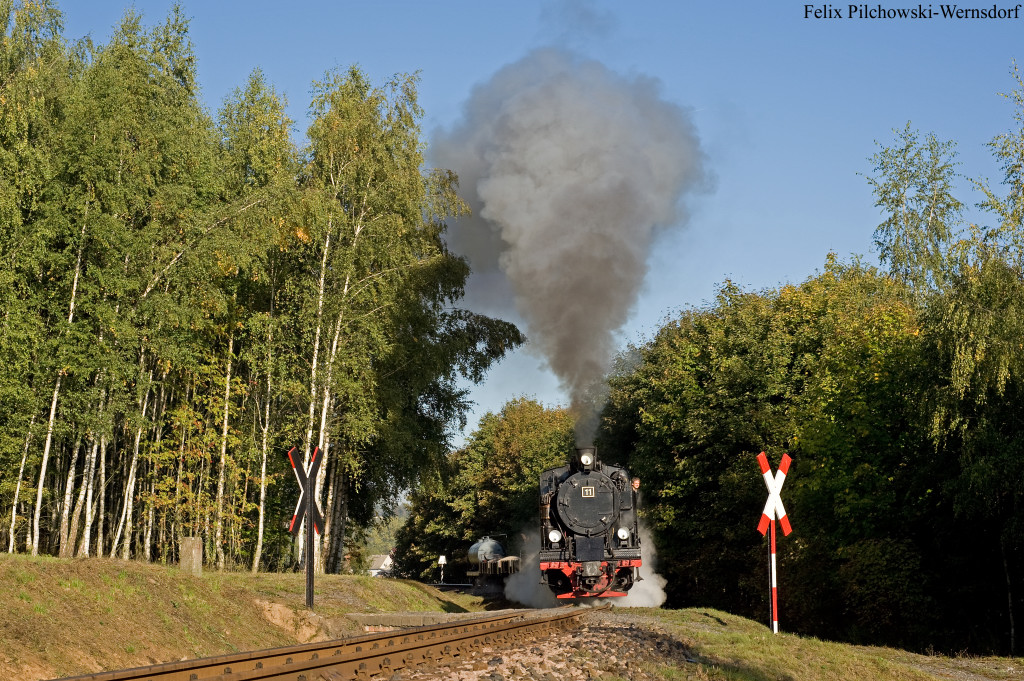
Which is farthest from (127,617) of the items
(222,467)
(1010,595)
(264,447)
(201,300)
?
(1010,595)

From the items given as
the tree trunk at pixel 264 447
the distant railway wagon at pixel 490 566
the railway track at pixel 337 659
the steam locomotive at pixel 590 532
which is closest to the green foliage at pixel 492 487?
the distant railway wagon at pixel 490 566

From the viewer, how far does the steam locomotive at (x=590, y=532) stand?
2212 centimetres

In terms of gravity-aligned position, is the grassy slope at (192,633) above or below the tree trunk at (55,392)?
below

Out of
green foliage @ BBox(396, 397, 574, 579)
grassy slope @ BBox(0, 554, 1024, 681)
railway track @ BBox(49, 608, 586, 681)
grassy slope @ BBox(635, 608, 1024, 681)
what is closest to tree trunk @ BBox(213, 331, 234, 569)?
grassy slope @ BBox(0, 554, 1024, 681)

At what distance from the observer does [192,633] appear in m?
13.0

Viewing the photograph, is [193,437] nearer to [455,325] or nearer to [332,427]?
[332,427]

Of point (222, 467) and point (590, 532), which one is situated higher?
point (222, 467)

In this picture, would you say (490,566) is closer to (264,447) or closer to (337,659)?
(264,447)

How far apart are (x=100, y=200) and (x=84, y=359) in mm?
3602

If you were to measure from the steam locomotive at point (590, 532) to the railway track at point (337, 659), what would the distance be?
748 cm

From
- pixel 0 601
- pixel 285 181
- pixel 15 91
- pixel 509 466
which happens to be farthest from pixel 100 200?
pixel 509 466

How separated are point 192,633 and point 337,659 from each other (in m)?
4.61

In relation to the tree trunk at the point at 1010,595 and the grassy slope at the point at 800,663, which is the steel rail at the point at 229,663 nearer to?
the grassy slope at the point at 800,663

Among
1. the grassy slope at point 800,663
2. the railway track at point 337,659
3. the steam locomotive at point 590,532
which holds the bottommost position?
the grassy slope at point 800,663
